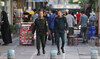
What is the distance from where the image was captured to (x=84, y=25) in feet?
55.9

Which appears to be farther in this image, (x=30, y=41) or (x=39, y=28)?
(x=30, y=41)

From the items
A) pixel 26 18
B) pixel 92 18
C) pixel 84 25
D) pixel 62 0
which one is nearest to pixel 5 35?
pixel 84 25

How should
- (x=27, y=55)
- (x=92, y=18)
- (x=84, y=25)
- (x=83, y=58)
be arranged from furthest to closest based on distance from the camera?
(x=92, y=18)
(x=84, y=25)
(x=27, y=55)
(x=83, y=58)

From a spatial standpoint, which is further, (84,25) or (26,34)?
(84,25)

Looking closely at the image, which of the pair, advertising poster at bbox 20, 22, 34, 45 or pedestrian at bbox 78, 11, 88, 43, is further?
pedestrian at bbox 78, 11, 88, 43

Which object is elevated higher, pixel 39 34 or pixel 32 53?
pixel 39 34

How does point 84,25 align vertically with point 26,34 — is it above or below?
above

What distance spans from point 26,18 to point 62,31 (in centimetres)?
1324

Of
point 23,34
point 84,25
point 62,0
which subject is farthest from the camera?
point 62,0

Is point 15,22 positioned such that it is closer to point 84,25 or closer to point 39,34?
point 84,25

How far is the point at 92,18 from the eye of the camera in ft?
69.2

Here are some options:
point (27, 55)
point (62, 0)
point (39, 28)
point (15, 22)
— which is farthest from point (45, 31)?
point (62, 0)

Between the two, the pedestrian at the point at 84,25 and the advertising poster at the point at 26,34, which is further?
the pedestrian at the point at 84,25

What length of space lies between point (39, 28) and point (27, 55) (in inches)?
48.3
